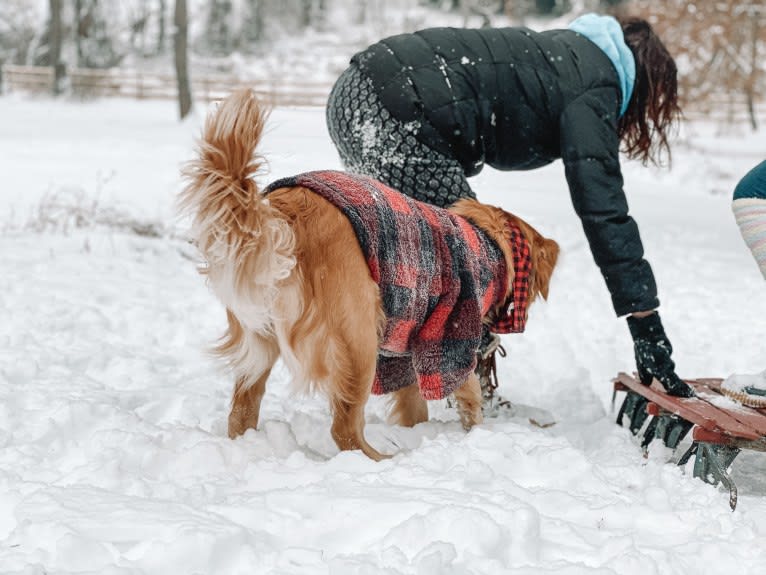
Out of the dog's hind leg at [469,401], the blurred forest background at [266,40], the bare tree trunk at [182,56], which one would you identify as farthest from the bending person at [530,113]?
the bare tree trunk at [182,56]

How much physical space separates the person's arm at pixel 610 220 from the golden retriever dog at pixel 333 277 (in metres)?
0.44

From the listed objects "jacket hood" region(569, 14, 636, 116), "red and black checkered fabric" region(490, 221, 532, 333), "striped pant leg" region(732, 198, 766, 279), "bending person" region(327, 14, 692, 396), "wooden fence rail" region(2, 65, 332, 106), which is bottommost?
"wooden fence rail" region(2, 65, 332, 106)

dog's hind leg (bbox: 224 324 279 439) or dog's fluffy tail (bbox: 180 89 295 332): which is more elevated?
dog's fluffy tail (bbox: 180 89 295 332)

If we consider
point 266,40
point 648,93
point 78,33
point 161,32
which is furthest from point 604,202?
point 266,40

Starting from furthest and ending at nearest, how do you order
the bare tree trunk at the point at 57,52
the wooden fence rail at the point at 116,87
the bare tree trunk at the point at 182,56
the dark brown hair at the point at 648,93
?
the wooden fence rail at the point at 116,87 < the bare tree trunk at the point at 57,52 < the bare tree trunk at the point at 182,56 < the dark brown hair at the point at 648,93

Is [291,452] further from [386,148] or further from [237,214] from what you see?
[386,148]

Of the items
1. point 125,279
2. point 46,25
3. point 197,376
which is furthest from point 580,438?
point 46,25

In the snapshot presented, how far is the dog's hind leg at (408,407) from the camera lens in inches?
143

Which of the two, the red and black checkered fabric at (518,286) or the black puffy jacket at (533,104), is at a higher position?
the black puffy jacket at (533,104)

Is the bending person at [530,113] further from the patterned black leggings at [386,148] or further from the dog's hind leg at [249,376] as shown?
the dog's hind leg at [249,376]

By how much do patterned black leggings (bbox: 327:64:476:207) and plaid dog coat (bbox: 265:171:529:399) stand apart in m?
0.31

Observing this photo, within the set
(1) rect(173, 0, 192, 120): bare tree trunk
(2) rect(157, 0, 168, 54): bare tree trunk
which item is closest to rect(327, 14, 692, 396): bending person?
(1) rect(173, 0, 192, 120): bare tree trunk

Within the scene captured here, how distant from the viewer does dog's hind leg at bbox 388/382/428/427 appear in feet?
11.9

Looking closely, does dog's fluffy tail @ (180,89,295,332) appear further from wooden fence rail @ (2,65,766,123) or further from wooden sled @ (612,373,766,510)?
wooden fence rail @ (2,65,766,123)
